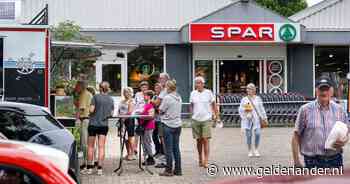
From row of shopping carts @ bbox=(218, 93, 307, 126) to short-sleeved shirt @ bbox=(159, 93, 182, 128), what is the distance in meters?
11.9

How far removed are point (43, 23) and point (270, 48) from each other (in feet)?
58.6

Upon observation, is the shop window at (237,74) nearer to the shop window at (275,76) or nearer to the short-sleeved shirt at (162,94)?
the shop window at (275,76)

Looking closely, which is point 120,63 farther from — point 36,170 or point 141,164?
point 36,170

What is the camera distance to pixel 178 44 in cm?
2747

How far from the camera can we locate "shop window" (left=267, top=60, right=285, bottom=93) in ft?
92.8

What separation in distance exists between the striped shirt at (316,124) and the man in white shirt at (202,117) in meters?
5.54

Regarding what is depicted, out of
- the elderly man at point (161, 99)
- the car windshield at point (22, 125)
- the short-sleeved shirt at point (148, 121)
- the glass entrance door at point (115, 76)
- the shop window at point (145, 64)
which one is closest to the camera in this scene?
the car windshield at point (22, 125)

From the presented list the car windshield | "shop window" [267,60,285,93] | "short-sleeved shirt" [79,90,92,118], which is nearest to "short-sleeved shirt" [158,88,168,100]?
"short-sleeved shirt" [79,90,92,118]

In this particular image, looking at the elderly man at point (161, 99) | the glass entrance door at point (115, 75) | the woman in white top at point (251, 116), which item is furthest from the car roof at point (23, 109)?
the glass entrance door at point (115, 75)

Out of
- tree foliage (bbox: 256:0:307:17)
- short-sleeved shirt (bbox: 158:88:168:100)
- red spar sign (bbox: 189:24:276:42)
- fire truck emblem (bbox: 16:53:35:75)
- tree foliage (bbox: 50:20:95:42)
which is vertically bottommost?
short-sleeved shirt (bbox: 158:88:168:100)

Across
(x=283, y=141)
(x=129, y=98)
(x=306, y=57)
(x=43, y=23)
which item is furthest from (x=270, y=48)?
(x=43, y=23)

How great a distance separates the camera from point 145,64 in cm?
2786

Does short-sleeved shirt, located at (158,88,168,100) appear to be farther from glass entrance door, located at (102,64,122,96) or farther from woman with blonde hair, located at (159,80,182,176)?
glass entrance door, located at (102,64,122,96)

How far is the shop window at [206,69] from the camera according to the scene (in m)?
27.9
